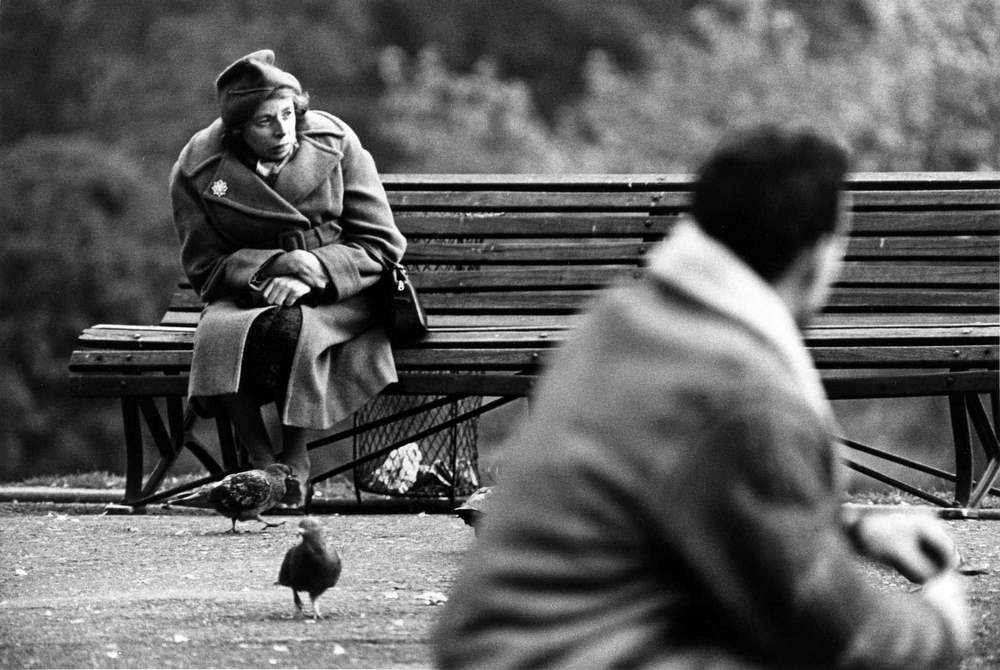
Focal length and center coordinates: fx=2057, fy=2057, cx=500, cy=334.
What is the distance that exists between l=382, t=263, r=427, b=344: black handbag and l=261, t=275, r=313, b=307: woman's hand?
35cm

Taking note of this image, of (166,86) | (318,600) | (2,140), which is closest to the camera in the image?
(318,600)

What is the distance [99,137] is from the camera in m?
22.2

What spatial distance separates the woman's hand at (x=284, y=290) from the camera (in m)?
6.72

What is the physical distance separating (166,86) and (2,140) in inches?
124

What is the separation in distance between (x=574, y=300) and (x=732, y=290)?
5.39 m

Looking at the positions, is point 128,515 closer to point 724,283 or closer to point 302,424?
point 302,424

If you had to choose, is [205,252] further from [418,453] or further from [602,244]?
[602,244]

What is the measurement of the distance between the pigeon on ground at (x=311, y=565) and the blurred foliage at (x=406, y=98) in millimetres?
8224

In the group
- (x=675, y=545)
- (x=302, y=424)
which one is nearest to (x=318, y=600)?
(x=302, y=424)

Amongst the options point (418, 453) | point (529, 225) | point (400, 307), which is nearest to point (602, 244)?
point (529, 225)

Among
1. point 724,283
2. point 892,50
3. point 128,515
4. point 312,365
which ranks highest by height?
point 892,50

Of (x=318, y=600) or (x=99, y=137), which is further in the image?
(x=99, y=137)

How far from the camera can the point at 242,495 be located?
6328 mm

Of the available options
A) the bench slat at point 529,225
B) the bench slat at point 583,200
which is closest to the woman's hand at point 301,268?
the bench slat at point 529,225
